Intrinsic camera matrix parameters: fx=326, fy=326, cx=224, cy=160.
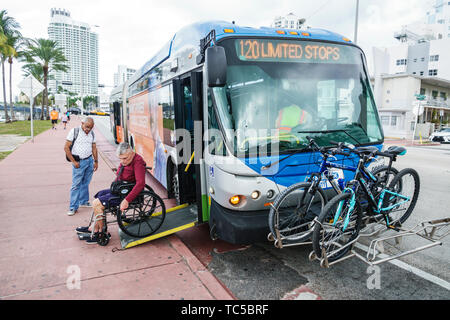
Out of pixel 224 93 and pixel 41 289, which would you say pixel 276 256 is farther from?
pixel 41 289

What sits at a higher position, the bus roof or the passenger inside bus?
the bus roof

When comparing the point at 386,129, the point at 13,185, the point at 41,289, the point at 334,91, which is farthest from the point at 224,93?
the point at 386,129

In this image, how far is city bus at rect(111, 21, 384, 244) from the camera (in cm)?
389

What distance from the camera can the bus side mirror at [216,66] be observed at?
366cm

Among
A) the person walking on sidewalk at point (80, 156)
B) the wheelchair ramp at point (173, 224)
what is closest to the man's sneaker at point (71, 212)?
the person walking on sidewalk at point (80, 156)

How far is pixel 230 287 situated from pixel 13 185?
23.7 ft

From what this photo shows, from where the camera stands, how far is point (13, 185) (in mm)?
8344

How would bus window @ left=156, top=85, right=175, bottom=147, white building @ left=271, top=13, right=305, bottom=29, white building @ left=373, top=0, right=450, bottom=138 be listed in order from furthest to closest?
1. white building @ left=373, top=0, right=450, bottom=138
2. bus window @ left=156, top=85, right=175, bottom=147
3. white building @ left=271, top=13, right=305, bottom=29

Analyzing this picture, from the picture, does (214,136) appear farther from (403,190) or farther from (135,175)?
(403,190)

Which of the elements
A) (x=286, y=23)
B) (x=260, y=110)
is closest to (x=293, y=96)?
(x=260, y=110)

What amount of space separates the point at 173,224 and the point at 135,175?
0.97m

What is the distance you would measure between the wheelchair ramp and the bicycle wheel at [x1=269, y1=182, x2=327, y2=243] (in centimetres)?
137

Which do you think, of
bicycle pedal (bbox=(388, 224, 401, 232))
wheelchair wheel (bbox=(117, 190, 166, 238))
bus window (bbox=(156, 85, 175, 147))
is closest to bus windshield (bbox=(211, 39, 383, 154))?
bicycle pedal (bbox=(388, 224, 401, 232))

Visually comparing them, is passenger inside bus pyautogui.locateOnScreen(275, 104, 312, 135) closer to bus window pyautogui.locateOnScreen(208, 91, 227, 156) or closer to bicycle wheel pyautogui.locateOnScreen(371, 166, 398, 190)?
bus window pyautogui.locateOnScreen(208, 91, 227, 156)
